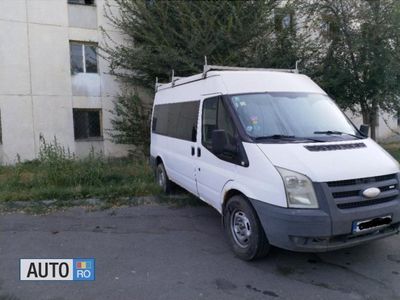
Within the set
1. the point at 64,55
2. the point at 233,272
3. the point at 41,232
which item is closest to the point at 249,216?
the point at 233,272

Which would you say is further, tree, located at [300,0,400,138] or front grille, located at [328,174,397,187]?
tree, located at [300,0,400,138]

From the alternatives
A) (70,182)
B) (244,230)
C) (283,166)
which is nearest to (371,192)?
(283,166)

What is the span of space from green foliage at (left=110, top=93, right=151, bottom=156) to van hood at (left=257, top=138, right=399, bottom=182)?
8.40 metres

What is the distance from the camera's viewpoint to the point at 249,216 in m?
3.71

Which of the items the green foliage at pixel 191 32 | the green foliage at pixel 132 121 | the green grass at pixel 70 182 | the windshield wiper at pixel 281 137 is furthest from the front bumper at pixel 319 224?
the green foliage at pixel 132 121

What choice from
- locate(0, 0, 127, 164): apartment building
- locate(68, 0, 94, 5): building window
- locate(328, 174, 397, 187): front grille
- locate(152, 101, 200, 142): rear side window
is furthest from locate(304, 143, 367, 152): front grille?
locate(68, 0, 94, 5): building window

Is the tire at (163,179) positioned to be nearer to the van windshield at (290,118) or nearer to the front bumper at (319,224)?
the van windshield at (290,118)

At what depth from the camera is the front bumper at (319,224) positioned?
322 cm

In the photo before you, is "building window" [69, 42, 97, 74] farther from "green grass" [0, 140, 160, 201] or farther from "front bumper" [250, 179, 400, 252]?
"front bumper" [250, 179, 400, 252]

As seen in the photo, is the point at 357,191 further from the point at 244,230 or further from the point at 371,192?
the point at 244,230

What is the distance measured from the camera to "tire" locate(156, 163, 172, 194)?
6.61m

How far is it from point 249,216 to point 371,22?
28.6ft

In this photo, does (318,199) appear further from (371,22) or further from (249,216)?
(371,22)

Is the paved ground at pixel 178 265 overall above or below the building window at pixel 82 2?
below
